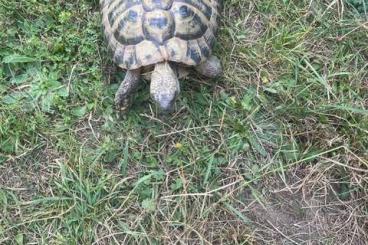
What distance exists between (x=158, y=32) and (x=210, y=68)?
0.50 metres

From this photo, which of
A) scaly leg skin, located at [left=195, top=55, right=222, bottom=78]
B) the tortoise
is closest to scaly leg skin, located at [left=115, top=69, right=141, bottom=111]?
the tortoise

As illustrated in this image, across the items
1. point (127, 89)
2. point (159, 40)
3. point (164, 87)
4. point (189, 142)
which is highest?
point (159, 40)

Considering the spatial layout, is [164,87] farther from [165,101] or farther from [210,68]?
[210,68]

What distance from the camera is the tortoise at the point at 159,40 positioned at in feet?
11.7

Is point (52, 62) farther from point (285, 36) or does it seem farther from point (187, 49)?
point (285, 36)

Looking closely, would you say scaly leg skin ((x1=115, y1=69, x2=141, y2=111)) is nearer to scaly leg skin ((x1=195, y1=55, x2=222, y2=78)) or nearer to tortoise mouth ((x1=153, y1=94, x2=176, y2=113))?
tortoise mouth ((x1=153, y1=94, x2=176, y2=113))

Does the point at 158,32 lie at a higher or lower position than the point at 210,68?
higher

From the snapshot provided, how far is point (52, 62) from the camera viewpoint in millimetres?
3969

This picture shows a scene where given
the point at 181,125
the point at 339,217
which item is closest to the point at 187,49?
the point at 181,125

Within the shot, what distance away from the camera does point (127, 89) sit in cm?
376

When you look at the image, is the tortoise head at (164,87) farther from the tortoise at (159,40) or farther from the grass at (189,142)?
the grass at (189,142)

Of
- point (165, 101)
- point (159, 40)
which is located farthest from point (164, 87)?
point (159, 40)

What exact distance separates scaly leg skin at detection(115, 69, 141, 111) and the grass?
96mm

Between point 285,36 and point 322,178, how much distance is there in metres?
1.07
